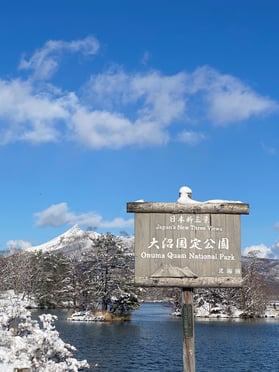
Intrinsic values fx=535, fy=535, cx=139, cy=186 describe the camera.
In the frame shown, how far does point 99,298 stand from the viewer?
5294 centimetres

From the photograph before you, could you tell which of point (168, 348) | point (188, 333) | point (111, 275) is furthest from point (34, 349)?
point (111, 275)

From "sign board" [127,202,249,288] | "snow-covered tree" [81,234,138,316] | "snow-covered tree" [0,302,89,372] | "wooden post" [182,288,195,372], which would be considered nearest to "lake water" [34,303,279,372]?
"snow-covered tree" [81,234,138,316]

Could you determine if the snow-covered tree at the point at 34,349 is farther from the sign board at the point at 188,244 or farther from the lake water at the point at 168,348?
the lake water at the point at 168,348

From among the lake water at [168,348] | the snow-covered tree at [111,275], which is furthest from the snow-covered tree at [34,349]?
the snow-covered tree at [111,275]

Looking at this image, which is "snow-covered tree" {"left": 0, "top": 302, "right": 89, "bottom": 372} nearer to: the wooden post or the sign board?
the wooden post

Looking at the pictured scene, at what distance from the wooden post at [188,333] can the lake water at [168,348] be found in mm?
14219

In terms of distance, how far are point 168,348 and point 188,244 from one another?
22775 mm

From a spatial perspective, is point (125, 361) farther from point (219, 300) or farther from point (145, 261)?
point (219, 300)

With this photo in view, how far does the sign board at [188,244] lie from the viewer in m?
8.35

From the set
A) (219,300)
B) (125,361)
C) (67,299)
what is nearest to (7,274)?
(67,299)

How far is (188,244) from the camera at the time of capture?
8367 millimetres

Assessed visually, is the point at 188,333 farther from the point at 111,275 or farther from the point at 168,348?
the point at 111,275

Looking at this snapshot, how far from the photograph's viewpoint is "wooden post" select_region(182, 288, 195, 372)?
8.48 m

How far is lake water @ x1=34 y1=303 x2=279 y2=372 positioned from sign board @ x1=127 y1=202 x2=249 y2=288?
14.8 metres
